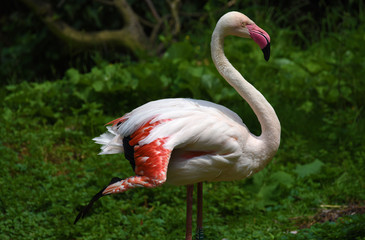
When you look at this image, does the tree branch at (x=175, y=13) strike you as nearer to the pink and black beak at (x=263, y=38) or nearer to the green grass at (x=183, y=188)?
the green grass at (x=183, y=188)

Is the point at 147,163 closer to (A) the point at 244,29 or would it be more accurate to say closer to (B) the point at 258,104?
(B) the point at 258,104

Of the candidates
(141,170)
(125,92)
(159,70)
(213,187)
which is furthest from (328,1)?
(141,170)

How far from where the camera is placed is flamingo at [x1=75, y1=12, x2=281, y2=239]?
279cm

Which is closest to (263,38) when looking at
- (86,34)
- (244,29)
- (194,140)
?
(244,29)

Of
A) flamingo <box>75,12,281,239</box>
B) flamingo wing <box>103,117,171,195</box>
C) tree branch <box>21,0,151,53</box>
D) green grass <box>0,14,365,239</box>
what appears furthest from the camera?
→ tree branch <box>21,0,151,53</box>

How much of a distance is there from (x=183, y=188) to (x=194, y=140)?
5.43ft

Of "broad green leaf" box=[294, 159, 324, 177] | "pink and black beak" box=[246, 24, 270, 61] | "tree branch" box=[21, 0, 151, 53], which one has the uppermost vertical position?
"pink and black beak" box=[246, 24, 270, 61]

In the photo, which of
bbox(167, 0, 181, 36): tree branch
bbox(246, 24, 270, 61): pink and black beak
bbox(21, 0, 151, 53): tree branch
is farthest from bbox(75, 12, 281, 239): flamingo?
bbox(167, 0, 181, 36): tree branch

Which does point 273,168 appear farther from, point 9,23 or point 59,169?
point 9,23

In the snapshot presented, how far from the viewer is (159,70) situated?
19.5ft

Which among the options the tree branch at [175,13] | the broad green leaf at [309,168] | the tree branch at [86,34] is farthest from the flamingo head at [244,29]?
the tree branch at [175,13]

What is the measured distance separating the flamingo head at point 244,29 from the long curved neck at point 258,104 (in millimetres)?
74

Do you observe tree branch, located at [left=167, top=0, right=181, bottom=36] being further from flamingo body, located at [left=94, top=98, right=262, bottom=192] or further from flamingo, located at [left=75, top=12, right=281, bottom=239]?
flamingo body, located at [left=94, top=98, right=262, bottom=192]

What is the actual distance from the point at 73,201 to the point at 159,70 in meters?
2.36
